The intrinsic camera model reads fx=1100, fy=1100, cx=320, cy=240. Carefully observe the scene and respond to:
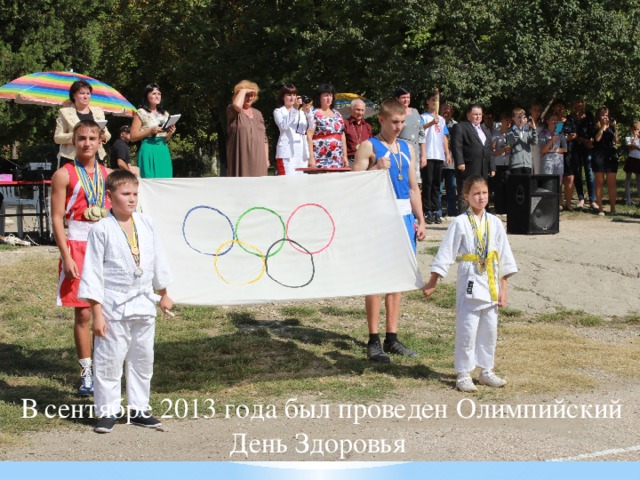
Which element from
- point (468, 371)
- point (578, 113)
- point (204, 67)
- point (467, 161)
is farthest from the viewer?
point (204, 67)

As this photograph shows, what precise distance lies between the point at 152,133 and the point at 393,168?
4.35 meters

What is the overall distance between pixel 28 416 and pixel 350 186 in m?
3.16

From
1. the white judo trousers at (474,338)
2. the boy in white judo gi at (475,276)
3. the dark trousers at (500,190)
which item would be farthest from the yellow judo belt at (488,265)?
the dark trousers at (500,190)

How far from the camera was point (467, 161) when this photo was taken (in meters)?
17.5

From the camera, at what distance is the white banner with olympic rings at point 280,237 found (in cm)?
872

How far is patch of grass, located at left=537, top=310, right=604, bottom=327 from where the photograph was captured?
11.8m

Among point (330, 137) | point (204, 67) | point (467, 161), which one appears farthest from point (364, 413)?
point (204, 67)

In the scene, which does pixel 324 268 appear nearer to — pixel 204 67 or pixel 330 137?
pixel 330 137

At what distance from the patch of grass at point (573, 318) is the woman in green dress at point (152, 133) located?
4723 millimetres

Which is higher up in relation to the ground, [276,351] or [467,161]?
[467,161]

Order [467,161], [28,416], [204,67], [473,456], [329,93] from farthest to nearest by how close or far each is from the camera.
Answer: [204,67] → [467,161] → [329,93] → [28,416] → [473,456]

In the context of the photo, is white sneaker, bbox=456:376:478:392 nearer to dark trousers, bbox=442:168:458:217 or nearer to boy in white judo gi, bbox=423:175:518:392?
boy in white judo gi, bbox=423:175:518:392

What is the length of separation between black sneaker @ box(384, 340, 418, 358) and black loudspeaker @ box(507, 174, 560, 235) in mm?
6998

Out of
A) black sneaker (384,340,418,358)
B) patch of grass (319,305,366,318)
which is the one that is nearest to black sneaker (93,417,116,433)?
black sneaker (384,340,418,358)
